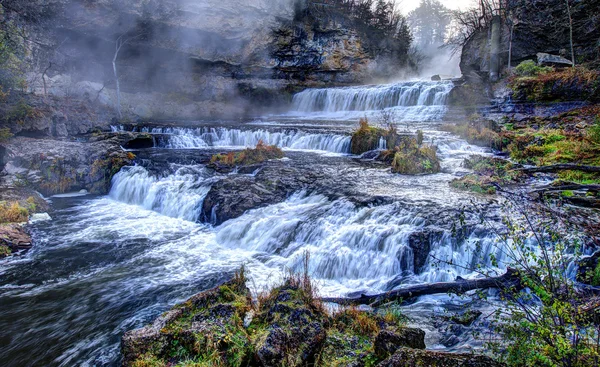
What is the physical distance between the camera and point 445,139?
1349 cm

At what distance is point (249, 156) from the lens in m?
12.9

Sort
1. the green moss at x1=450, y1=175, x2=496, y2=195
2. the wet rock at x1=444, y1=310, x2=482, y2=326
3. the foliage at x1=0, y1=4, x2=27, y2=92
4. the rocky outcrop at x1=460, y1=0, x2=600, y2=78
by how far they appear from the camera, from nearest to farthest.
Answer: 1. the wet rock at x1=444, y1=310, x2=482, y2=326
2. the green moss at x1=450, y1=175, x2=496, y2=195
3. the foliage at x1=0, y1=4, x2=27, y2=92
4. the rocky outcrop at x1=460, y1=0, x2=600, y2=78

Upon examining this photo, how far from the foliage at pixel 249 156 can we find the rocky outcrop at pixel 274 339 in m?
8.93

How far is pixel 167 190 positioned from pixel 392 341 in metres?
9.55

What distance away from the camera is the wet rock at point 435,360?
261 cm

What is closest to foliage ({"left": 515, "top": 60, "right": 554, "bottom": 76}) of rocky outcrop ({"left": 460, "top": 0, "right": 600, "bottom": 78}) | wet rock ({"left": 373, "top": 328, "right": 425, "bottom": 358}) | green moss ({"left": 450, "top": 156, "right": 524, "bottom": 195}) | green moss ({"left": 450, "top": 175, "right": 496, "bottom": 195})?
rocky outcrop ({"left": 460, "top": 0, "right": 600, "bottom": 78})

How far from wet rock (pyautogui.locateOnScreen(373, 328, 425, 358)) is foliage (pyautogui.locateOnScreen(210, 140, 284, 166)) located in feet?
32.8

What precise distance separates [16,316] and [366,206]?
6691 millimetres

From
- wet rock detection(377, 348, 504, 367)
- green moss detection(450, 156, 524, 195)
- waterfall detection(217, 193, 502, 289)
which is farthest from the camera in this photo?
green moss detection(450, 156, 524, 195)

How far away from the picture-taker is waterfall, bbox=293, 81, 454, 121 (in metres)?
19.8

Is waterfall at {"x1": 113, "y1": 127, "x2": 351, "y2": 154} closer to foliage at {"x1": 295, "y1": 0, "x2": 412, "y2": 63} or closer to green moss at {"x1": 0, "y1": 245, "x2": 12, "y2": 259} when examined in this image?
green moss at {"x1": 0, "y1": 245, "x2": 12, "y2": 259}

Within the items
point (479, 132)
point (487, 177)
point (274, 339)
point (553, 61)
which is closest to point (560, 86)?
point (553, 61)

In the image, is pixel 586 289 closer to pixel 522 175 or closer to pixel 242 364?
pixel 242 364

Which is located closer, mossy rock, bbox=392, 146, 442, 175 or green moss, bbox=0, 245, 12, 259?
green moss, bbox=0, 245, 12, 259
